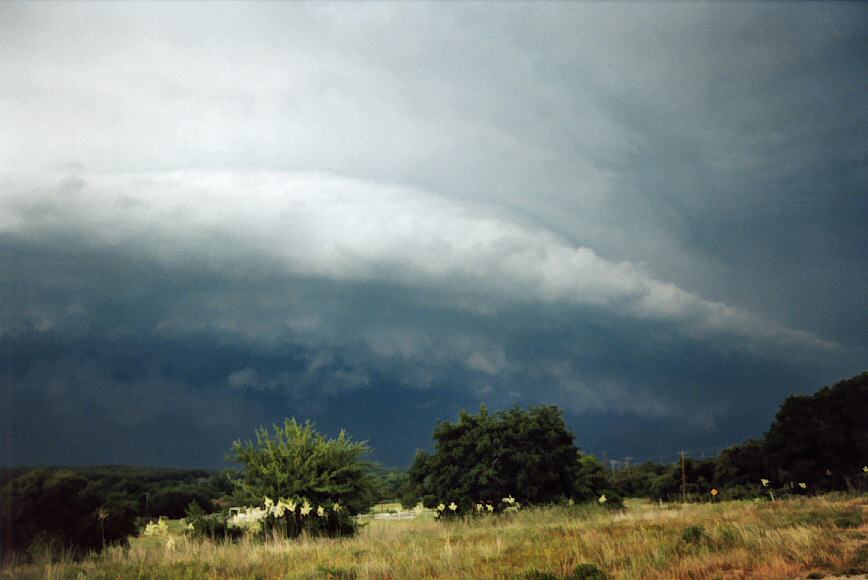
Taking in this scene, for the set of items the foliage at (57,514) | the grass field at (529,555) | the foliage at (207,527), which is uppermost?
the foliage at (57,514)

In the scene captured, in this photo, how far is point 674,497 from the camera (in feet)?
210

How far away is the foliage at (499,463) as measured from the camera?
97.7ft

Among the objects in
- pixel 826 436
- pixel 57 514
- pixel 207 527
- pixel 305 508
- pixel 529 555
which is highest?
pixel 826 436

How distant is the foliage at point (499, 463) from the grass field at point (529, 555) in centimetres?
1036

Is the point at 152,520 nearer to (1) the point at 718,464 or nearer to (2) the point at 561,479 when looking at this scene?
(2) the point at 561,479

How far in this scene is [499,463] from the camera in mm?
30172

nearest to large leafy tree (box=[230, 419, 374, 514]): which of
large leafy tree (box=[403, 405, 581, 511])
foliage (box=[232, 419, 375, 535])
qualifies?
foliage (box=[232, 419, 375, 535])

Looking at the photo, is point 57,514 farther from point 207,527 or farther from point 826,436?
point 826,436

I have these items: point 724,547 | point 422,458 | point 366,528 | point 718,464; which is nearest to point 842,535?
point 724,547

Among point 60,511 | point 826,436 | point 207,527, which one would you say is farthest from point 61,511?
point 826,436

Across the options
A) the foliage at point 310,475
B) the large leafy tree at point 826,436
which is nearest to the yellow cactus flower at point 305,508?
the foliage at point 310,475

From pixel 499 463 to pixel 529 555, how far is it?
16.4m

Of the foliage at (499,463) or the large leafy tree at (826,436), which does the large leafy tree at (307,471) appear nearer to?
the foliage at (499,463)

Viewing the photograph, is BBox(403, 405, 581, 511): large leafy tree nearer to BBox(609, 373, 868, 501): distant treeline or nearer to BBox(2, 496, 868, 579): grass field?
BBox(2, 496, 868, 579): grass field
